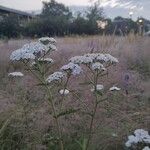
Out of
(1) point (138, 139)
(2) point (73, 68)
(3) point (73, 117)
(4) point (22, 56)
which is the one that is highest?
(4) point (22, 56)

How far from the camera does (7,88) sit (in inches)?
336

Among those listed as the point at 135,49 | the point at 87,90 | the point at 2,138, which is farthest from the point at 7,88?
the point at 135,49

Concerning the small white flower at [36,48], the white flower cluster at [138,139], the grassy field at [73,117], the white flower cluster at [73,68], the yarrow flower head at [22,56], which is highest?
the small white flower at [36,48]

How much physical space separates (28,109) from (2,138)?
78cm

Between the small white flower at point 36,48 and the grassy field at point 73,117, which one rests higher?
the small white flower at point 36,48

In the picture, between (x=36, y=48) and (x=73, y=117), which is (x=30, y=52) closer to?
(x=36, y=48)

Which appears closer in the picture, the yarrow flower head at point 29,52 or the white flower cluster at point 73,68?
the yarrow flower head at point 29,52

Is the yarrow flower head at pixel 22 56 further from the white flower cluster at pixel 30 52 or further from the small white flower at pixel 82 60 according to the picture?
the small white flower at pixel 82 60

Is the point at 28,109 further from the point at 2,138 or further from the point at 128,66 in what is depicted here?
the point at 128,66

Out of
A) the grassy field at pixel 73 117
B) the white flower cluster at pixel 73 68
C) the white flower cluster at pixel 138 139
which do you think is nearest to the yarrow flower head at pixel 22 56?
the white flower cluster at pixel 73 68

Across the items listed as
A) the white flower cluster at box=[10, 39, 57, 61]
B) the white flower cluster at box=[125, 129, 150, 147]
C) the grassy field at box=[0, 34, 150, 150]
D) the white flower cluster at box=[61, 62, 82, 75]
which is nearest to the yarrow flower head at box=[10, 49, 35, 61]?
the white flower cluster at box=[10, 39, 57, 61]

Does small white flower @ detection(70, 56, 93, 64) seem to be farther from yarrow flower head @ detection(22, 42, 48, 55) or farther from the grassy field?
the grassy field

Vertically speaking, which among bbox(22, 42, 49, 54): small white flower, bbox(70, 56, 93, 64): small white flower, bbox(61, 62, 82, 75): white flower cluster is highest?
bbox(22, 42, 49, 54): small white flower

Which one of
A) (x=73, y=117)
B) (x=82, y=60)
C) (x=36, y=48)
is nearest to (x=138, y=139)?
(x=82, y=60)
